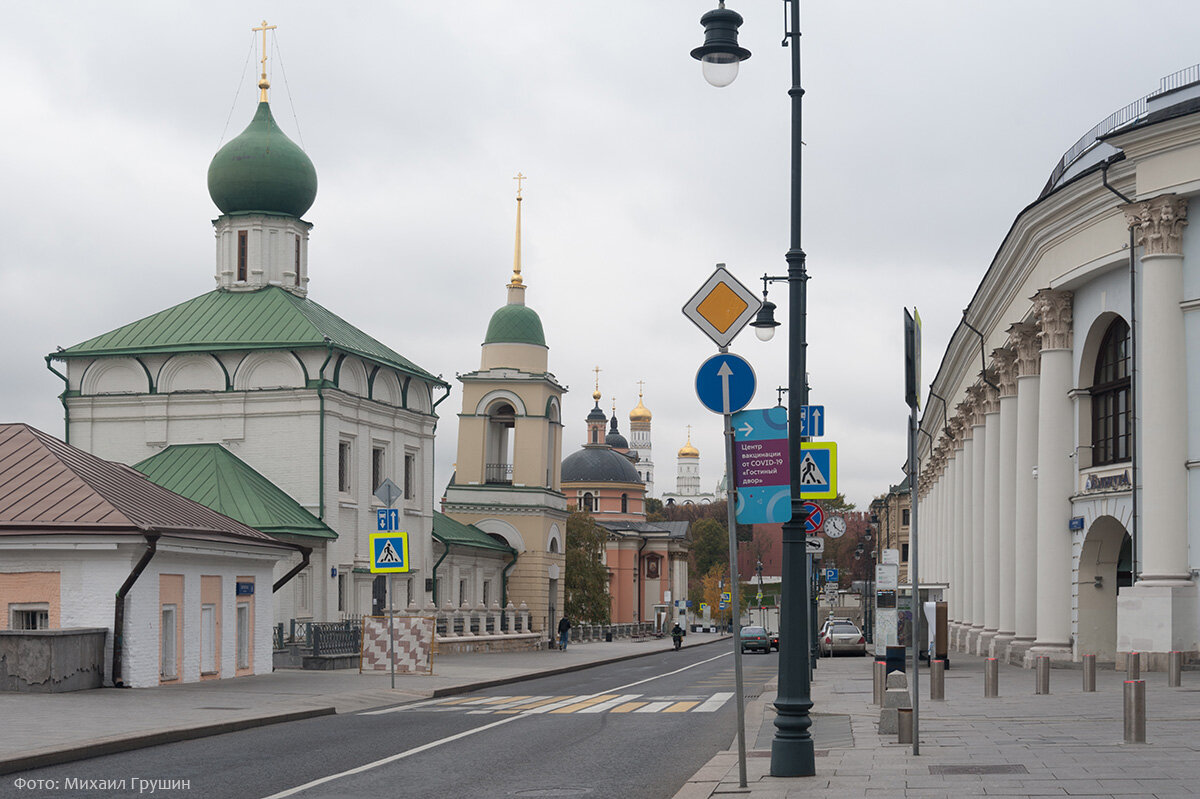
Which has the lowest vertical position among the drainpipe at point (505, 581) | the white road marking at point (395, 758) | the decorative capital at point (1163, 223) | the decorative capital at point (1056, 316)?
the drainpipe at point (505, 581)

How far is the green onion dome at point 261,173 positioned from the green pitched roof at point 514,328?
52.0 feet

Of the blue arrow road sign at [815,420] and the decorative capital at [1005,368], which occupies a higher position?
the decorative capital at [1005,368]

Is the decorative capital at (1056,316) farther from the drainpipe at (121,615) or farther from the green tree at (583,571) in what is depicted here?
the green tree at (583,571)

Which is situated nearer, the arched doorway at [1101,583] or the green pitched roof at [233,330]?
the arched doorway at [1101,583]

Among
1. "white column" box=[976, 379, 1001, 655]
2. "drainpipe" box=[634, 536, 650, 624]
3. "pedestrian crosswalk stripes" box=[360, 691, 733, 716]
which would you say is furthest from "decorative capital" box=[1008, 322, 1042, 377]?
"drainpipe" box=[634, 536, 650, 624]

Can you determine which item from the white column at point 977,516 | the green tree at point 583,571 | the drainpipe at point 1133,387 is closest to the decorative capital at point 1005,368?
the white column at point 977,516

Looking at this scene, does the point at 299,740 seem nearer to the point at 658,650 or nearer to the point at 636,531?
the point at 658,650

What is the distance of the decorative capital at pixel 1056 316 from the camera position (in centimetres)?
3381

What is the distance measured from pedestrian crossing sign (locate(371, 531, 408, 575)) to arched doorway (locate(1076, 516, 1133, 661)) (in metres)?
16.1

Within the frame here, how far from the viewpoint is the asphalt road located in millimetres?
12067

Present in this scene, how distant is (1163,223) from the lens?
2816 cm

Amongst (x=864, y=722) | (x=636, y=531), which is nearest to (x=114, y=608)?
(x=864, y=722)

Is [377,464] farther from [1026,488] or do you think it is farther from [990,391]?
[1026,488]

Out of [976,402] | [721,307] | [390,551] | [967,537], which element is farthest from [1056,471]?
[721,307]
